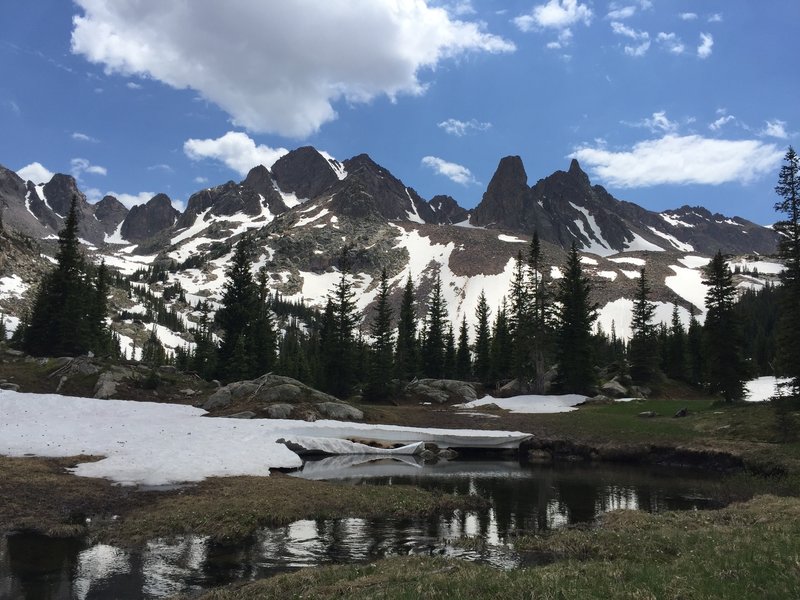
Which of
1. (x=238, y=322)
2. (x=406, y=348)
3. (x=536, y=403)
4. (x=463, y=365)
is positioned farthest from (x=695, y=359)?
(x=238, y=322)

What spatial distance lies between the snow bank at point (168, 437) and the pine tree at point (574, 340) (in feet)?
87.8

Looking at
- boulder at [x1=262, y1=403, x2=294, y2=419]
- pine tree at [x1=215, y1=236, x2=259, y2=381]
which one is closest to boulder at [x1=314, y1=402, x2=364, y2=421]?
boulder at [x1=262, y1=403, x2=294, y2=419]

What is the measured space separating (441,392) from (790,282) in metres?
39.6

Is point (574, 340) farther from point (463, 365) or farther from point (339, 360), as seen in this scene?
point (463, 365)

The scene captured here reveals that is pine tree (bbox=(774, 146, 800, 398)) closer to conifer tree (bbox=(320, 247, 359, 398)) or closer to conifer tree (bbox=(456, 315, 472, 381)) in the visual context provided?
conifer tree (bbox=(320, 247, 359, 398))

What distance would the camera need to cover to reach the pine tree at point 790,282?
3462 cm

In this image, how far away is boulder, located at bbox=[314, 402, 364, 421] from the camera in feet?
131

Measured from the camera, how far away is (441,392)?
65.9 m

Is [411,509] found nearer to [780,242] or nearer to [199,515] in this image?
[199,515]

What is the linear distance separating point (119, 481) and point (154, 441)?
259 inches

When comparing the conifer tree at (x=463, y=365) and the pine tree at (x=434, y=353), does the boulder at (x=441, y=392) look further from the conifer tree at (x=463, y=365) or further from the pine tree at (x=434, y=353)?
the conifer tree at (x=463, y=365)

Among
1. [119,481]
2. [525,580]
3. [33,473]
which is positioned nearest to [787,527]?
[525,580]

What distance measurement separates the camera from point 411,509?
18500 mm

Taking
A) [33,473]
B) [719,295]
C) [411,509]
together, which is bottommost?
[411,509]
